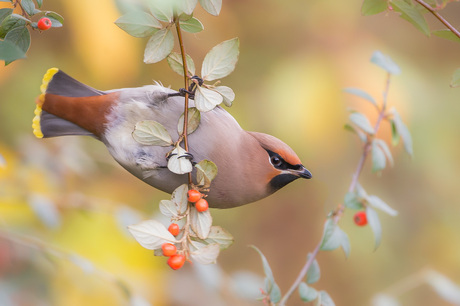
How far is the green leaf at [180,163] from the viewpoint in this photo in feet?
3.42

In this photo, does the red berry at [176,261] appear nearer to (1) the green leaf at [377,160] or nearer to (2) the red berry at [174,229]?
(2) the red berry at [174,229]

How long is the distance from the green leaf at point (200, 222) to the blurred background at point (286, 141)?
1261 mm

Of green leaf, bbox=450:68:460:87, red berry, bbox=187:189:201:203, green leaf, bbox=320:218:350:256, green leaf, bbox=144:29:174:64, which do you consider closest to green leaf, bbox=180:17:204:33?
green leaf, bbox=144:29:174:64

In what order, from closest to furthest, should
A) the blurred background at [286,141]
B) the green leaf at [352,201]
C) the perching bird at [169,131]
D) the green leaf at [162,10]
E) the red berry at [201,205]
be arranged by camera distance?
the green leaf at [162,10], the red berry at [201,205], the perching bird at [169,131], the green leaf at [352,201], the blurred background at [286,141]

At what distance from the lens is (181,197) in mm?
1070

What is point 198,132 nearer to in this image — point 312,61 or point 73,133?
point 73,133

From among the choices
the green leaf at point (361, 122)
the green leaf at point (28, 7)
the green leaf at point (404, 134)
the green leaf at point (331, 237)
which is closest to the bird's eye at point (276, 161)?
the green leaf at point (331, 237)

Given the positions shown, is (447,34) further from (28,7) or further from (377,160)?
(28,7)

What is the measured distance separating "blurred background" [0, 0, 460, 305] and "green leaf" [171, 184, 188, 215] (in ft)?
4.15

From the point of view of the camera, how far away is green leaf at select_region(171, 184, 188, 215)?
1065mm

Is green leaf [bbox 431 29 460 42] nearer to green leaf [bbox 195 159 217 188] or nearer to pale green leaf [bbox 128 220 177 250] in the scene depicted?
green leaf [bbox 195 159 217 188]

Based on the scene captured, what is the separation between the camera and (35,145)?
231 cm

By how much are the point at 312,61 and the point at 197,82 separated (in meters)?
2.12

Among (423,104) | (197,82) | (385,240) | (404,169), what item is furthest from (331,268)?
(197,82)
